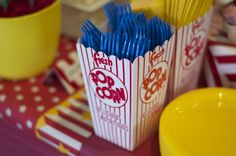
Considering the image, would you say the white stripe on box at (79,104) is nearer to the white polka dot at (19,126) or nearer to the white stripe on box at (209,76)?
the white polka dot at (19,126)

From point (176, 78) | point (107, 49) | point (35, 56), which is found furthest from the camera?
point (35, 56)

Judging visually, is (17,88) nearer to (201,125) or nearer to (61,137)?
(61,137)

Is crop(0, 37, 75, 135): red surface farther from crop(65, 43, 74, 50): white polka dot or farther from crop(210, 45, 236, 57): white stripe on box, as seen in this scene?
crop(210, 45, 236, 57): white stripe on box

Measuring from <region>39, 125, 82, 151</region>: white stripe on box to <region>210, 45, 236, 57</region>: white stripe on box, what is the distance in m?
0.25

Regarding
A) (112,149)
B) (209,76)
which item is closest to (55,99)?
(112,149)

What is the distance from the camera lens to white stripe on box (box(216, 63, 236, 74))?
553 millimetres

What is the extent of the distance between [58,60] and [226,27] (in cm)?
33

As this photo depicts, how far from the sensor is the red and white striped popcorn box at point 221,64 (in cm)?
55

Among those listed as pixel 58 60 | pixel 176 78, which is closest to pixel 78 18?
pixel 58 60

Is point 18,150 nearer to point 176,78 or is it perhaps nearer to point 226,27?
point 176,78

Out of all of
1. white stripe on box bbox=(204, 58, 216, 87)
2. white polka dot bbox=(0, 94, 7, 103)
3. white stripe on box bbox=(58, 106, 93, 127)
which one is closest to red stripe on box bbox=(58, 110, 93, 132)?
white stripe on box bbox=(58, 106, 93, 127)

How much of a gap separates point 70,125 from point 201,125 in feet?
0.69

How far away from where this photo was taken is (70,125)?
0.57 m

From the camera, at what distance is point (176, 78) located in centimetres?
54
